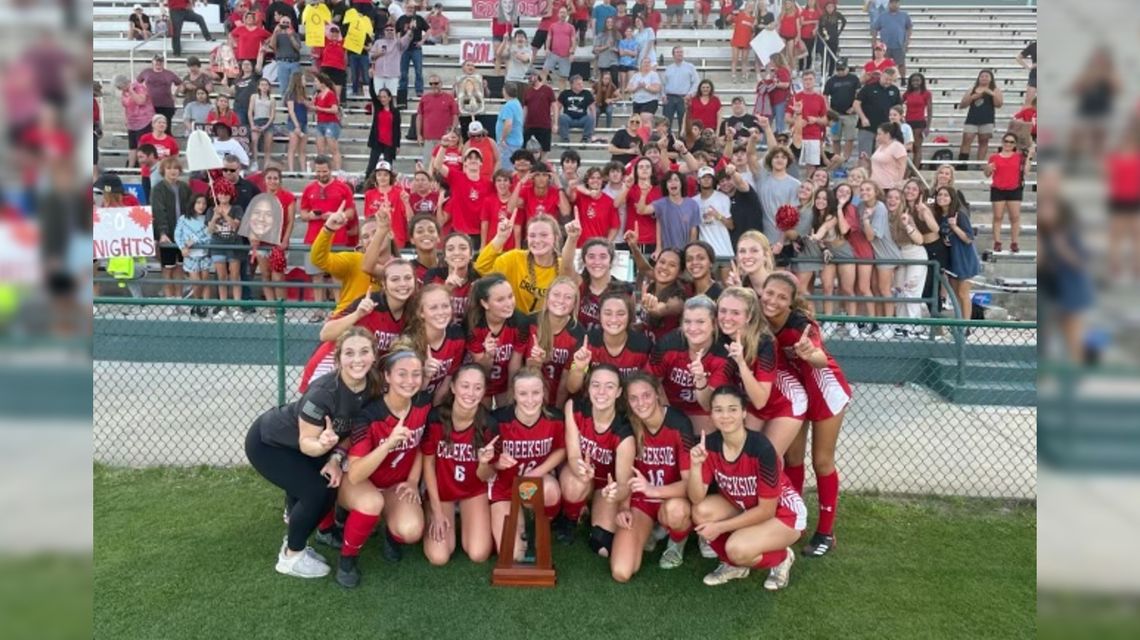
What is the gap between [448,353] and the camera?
5070mm

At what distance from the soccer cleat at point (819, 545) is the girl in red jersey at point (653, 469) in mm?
778

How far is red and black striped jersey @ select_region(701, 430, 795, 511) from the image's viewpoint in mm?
4516

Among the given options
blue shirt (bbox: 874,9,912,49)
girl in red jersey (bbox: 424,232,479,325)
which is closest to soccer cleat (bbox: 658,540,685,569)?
girl in red jersey (bbox: 424,232,479,325)

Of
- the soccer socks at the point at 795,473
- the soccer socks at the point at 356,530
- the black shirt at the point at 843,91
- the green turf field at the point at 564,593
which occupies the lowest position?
the green turf field at the point at 564,593

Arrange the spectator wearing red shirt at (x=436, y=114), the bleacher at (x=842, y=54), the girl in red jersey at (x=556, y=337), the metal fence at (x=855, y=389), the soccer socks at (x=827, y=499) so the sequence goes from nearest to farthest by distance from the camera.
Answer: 1. the girl in red jersey at (x=556, y=337)
2. the soccer socks at (x=827, y=499)
3. the metal fence at (x=855, y=389)
4. the spectator wearing red shirt at (x=436, y=114)
5. the bleacher at (x=842, y=54)

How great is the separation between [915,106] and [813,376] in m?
8.56

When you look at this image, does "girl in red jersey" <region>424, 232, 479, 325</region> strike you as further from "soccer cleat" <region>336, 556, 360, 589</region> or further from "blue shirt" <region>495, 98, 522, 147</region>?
"blue shirt" <region>495, 98, 522, 147</region>

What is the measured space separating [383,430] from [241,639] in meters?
1.17

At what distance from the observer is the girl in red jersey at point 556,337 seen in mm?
4980

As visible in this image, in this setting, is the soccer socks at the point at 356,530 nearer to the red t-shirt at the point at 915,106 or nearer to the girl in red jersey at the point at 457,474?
the girl in red jersey at the point at 457,474

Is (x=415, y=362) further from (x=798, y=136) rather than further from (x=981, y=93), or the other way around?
(x=981, y=93)

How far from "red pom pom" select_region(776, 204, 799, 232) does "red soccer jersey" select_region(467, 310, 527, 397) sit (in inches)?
163

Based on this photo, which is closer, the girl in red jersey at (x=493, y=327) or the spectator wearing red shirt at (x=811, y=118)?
the girl in red jersey at (x=493, y=327)

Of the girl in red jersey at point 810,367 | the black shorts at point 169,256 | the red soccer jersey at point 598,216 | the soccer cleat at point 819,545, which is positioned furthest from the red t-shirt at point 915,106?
the black shorts at point 169,256
